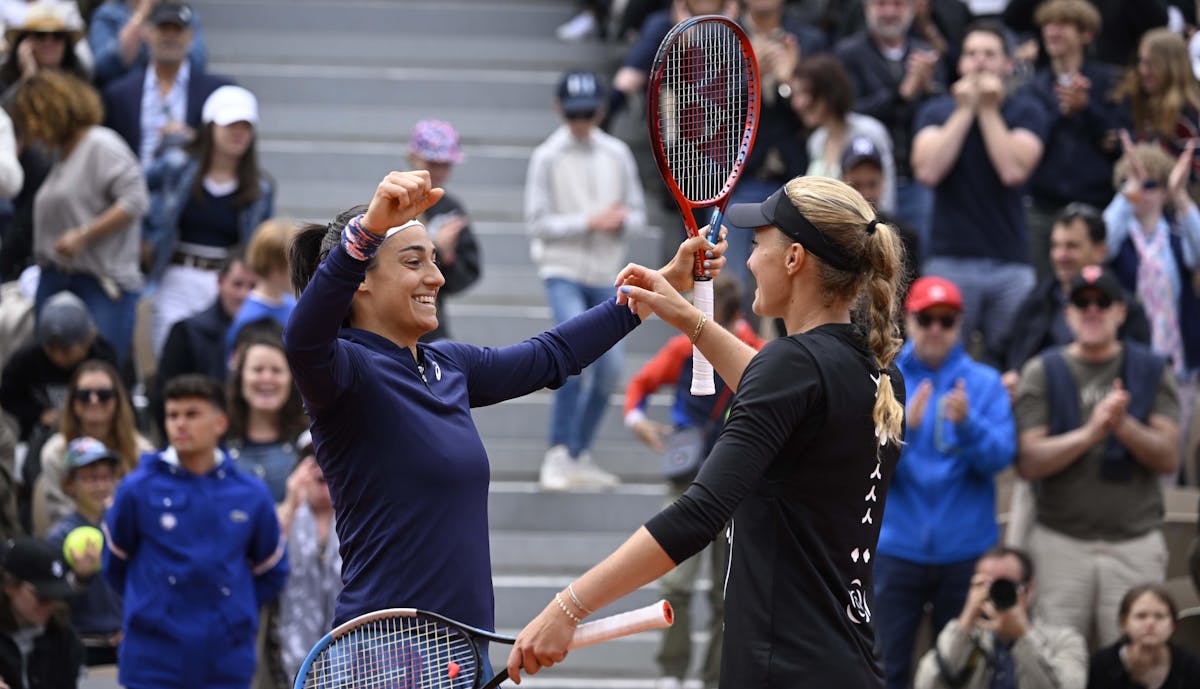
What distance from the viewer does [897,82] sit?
418 inches

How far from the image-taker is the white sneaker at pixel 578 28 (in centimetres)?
1305

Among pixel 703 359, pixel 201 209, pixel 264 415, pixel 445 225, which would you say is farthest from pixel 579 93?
pixel 703 359

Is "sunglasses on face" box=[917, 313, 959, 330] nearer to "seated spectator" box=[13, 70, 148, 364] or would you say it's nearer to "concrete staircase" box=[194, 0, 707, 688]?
"concrete staircase" box=[194, 0, 707, 688]

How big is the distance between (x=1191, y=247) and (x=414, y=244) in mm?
6467

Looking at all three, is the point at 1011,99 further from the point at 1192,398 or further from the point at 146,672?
the point at 146,672

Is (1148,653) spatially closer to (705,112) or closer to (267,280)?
(705,112)

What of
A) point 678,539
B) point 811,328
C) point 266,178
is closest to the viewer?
point 678,539

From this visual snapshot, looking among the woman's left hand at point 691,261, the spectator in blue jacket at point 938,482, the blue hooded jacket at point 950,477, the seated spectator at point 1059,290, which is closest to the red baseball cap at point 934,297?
the spectator in blue jacket at point 938,482

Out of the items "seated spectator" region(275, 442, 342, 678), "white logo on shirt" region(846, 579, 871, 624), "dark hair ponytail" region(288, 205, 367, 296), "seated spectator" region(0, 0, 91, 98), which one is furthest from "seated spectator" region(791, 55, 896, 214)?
"white logo on shirt" region(846, 579, 871, 624)

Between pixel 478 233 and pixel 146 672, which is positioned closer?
pixel 146 672

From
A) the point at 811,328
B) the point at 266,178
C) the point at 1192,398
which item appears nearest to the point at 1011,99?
the point at 1192,398

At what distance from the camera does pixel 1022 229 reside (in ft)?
32.2

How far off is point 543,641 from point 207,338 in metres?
5.44

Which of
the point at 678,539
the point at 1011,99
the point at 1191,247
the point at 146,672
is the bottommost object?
the point at 146,672
